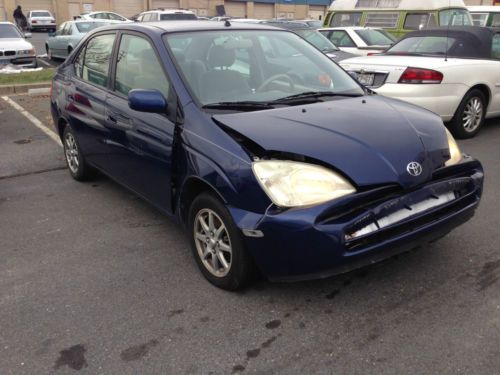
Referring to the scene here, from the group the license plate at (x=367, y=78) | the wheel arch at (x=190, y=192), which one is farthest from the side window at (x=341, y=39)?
the wheel arch at (x=190, y=192)

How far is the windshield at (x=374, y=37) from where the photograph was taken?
11734 millimetres

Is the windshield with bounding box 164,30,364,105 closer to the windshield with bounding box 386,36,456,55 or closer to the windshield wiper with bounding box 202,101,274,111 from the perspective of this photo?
the windshield wiper with bounding box 202,101,274,111

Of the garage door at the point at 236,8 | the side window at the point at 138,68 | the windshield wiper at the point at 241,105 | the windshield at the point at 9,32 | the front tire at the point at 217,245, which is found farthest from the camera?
the garage door at the point at 236,8

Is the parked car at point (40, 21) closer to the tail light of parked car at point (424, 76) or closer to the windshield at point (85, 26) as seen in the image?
the windshield at point (85, 26)

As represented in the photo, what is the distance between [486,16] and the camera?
1209 cm

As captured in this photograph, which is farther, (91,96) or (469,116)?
(469,116)

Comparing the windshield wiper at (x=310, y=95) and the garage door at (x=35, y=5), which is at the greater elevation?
the garage door at (x=35, y=5)

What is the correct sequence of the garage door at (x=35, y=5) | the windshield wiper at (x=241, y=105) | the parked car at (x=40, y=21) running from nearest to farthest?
the windshield wiper at (x=241, y=105), the parked car at (x=40, y=21), the garage door at (x=35, y=5)

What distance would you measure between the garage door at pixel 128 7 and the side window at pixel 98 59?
152 ft

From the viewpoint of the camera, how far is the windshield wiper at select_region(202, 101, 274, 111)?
10.7 ft

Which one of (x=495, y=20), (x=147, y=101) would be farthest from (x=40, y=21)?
(x=147, y=101)

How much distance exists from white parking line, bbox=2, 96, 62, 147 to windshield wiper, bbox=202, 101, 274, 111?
4452mm

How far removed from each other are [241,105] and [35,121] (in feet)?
20.0

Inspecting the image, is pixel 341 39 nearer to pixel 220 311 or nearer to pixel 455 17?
pixel 455 17
